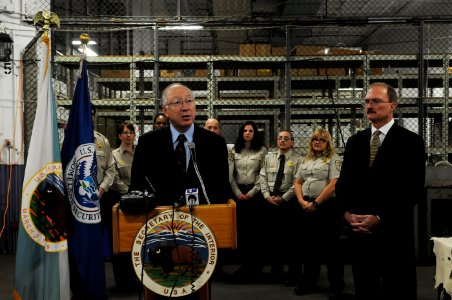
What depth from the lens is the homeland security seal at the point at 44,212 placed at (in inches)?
139

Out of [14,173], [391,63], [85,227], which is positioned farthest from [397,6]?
[85,227]

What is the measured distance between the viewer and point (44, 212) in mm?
3559

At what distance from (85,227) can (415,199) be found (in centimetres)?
238

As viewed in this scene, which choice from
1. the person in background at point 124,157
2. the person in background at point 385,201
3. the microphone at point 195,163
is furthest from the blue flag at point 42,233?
the person in background at point 385,201

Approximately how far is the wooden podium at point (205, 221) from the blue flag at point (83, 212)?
4.82ft

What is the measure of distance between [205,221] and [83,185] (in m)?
1.69

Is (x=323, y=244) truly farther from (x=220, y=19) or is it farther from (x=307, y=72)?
(x=307, y=72)

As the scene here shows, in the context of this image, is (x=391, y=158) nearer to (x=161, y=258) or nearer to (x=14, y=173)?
(x=161, y=258)

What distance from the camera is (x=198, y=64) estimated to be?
28.4 feet

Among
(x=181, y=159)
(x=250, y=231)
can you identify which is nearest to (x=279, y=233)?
(x=250, y=231)

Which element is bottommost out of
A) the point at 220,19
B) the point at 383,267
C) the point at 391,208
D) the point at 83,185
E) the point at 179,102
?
the point at 383,267

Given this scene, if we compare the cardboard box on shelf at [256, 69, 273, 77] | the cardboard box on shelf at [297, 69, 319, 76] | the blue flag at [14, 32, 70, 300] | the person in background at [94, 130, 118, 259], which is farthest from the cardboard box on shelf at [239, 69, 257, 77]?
the blue flag at [14, 32, 70, 300]

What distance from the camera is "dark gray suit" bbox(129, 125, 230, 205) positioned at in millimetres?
2641

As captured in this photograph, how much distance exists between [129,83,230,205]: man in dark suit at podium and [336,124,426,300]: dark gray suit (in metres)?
1.02
